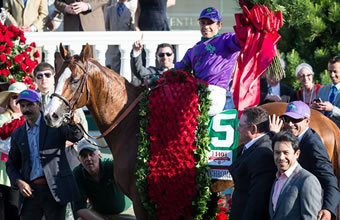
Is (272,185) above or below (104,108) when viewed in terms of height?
below

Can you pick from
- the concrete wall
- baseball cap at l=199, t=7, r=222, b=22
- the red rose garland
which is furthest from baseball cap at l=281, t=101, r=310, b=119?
the concrete wall

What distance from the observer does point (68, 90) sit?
6383mm

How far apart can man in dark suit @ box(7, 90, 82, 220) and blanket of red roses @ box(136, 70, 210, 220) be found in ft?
2.71

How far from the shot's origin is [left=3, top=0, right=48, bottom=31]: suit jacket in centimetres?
1086

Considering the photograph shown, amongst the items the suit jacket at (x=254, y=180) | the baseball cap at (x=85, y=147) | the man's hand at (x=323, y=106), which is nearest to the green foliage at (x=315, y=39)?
the man's hand at (x=323, y=106)

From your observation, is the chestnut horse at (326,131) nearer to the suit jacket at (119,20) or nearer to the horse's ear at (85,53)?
the horse's ear at (85,53)

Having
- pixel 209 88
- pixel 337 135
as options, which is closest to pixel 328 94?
pixel 337 135

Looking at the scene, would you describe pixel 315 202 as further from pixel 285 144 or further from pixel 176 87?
pixel 176 87

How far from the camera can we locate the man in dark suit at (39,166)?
6.84 metres

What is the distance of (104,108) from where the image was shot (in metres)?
6.65

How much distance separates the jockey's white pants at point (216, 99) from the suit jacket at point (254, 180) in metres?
0.81

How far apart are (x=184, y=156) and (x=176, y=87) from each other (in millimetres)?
647

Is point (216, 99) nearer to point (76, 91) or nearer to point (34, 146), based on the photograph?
point (76, 91)

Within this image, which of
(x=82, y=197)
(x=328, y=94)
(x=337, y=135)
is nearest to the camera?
(x=337, y=135)
